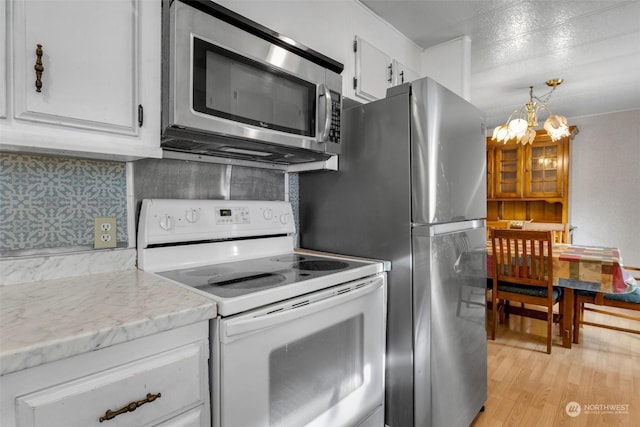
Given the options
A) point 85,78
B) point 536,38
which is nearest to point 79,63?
point 85,78

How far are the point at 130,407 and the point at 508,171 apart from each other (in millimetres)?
5451

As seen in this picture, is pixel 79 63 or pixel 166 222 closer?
pixel 79 63

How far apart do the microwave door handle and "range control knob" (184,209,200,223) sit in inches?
24.0

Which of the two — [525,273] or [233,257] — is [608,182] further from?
[233,257]

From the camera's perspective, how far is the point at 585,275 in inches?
100

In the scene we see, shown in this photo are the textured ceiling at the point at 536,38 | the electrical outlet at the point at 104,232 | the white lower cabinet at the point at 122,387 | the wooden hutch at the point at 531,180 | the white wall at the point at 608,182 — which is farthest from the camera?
the wooden hutch at the point at 531,180

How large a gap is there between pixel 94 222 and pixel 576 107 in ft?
17.2

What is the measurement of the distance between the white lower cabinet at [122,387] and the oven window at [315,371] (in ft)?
0.74

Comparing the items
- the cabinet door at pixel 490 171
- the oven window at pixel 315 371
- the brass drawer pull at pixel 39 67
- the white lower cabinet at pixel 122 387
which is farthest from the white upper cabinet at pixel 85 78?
the cabinet door at pixel 490 171

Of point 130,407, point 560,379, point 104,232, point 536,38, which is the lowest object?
point 560,379

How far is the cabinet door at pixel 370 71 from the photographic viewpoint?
1.80 metres

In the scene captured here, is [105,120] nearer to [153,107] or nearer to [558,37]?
[153,107]

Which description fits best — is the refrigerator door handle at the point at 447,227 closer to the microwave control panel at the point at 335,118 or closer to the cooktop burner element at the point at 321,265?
the cooktop burner element at the point at 321,265

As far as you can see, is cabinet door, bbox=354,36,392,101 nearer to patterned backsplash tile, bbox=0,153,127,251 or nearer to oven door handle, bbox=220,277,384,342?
oven door handle, bbox=220,277,384,342
